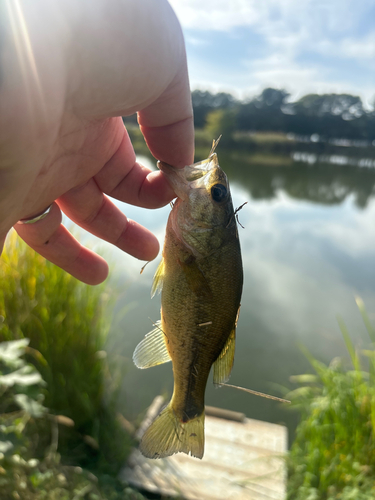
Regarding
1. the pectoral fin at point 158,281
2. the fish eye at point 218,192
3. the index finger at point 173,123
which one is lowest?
Result: the pectoral fin at point 158,281


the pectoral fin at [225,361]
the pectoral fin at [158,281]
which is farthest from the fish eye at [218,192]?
the pectoral fin at [225,361]

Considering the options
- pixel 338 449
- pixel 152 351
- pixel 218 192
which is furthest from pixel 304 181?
pixel 152 351

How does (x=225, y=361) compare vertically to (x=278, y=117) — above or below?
below

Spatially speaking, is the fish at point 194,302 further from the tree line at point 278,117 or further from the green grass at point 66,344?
the tree line at point 278,117

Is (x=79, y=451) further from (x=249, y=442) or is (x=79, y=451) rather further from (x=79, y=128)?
(x=79, y=128)

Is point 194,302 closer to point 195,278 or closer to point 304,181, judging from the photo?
point 195,278

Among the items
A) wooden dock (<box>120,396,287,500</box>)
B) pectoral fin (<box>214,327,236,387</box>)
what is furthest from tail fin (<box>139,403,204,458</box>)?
wooden dock (<box>120,396,287,500</box>)
